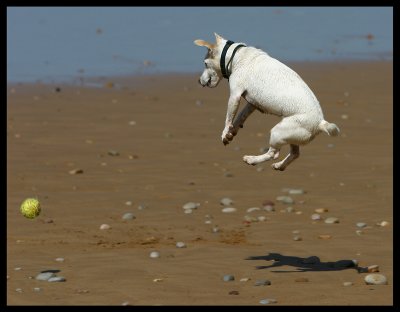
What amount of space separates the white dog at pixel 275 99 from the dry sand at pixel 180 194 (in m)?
1.90

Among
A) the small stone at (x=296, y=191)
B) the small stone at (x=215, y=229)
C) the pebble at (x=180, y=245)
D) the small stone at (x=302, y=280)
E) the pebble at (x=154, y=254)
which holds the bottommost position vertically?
the small stone at (x=302, y=280)

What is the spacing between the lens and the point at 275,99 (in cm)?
1167

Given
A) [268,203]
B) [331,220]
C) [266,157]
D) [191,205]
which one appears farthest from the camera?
[268,203]

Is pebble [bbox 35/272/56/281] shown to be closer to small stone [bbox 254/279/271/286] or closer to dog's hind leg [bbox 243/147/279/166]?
small stone [bbox 254/279/271/286]

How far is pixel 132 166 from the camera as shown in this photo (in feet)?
66.4

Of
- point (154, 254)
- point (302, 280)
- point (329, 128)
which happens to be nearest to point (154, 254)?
point (154, 254)

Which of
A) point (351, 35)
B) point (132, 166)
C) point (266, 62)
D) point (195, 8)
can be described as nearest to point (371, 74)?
point (351, 35)

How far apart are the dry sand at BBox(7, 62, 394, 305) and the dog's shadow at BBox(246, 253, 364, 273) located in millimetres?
54

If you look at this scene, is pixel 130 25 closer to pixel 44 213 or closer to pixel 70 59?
pixel 70 59

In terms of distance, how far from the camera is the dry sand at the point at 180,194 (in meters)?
13.4

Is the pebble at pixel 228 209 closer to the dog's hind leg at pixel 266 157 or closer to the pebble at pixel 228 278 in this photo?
the pebble at pixel 228 278

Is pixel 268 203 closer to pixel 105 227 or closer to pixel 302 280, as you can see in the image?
pixel 105 227

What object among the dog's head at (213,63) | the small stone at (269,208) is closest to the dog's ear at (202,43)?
the dog's head at (213,63)

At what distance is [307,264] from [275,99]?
127 inches
